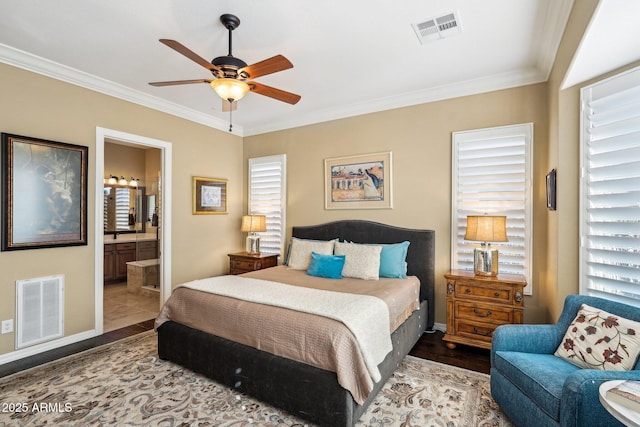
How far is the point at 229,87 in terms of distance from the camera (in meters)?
2.33

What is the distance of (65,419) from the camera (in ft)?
6.75

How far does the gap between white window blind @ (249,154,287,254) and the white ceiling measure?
133 centimetres

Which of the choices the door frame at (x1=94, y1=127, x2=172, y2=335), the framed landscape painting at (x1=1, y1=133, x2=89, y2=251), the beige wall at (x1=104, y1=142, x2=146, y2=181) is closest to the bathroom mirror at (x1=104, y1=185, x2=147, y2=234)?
the beige wall at (x1=104, y1=142, x2=146, y2=181)

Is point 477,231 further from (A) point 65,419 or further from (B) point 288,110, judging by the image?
(A) point 65,419

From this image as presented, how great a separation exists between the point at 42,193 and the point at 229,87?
7.56 ft

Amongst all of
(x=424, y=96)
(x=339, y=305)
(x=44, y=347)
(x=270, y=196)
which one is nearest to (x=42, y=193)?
(x=44, y=347)

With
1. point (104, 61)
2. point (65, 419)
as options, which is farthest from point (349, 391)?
point (104, 61)

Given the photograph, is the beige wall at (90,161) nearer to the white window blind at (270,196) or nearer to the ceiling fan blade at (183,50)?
the white window blind at (270,196)

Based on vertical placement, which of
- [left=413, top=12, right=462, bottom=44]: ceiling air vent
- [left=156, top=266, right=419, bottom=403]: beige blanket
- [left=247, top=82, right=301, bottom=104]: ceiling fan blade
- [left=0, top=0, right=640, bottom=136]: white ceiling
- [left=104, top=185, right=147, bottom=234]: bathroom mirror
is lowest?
[left=156, top=266, right=419, bottom=403]: beige blanket

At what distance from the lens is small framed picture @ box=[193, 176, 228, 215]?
180 inches

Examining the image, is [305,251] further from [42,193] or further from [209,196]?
[42,193]

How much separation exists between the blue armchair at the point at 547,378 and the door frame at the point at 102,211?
12.9ft

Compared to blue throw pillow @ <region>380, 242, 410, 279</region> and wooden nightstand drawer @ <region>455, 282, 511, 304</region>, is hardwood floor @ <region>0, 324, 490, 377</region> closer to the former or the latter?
wooden nightstand drawer @ <region>455, 282, 511, 304</region>

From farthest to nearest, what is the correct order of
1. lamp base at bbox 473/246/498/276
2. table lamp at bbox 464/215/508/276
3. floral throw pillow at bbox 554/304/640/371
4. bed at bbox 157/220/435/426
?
lamp base at bbox 473/246/498/276
table lamp at bbox 464/215/508/276
bed at bbox 157/220/435/426
floral throw pillow at bbox 554/304/640/371
